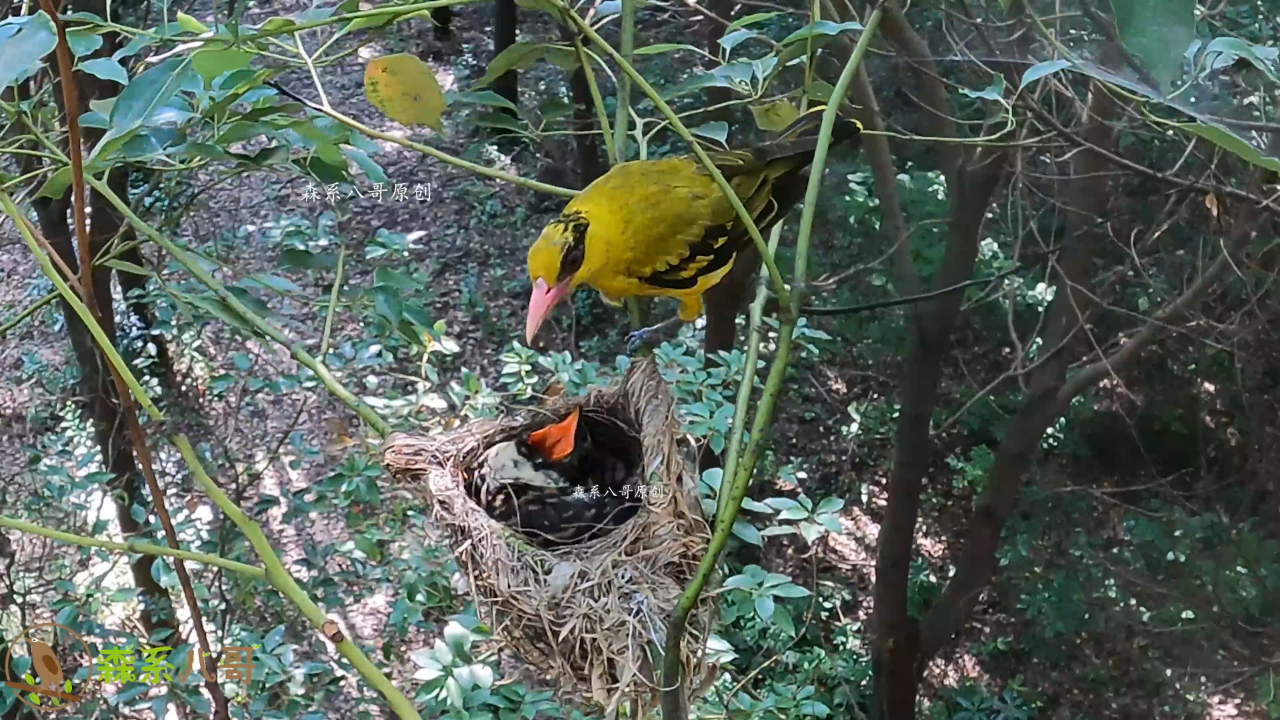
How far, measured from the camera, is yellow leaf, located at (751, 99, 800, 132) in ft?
4.60

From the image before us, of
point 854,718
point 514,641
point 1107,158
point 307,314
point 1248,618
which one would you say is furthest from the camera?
point 307,314

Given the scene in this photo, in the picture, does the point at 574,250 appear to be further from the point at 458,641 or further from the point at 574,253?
the point at 458,641

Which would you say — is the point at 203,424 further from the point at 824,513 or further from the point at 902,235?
the point at 902,235

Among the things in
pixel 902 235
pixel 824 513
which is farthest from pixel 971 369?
pixel 824 513

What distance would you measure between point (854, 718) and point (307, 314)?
2.57 meters

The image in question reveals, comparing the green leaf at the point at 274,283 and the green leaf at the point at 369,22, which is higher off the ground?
the green leaf at the point at 369,22

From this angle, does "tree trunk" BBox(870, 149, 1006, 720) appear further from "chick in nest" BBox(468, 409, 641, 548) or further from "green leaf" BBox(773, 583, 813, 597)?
"green leaf" BBox(773, 583, 813, 597)

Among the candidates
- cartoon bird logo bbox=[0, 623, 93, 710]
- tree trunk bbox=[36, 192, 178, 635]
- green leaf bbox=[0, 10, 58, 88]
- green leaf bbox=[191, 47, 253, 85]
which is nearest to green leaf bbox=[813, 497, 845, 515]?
green leaf bbox=[191, 47, 253, 85]

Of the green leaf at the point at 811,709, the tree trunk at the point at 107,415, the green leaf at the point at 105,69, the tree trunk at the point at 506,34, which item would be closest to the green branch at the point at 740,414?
the green leaf at the point at 105,69

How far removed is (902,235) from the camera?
262cm

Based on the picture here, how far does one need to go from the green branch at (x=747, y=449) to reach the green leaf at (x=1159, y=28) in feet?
1.50

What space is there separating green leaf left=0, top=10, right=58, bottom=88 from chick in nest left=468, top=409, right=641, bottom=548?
0.88m

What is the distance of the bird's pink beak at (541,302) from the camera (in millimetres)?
1294

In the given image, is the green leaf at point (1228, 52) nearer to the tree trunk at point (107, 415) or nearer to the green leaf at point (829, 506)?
the green leaf at point (829, 506)
